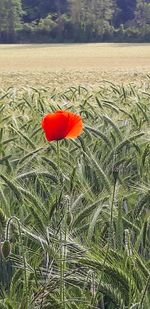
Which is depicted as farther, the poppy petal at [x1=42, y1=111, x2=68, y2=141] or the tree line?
the tree line

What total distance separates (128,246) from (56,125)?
0.34m

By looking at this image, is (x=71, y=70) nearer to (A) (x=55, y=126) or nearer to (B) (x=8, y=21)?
(A) (x=55, y=126)

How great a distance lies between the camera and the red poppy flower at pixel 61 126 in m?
1.37

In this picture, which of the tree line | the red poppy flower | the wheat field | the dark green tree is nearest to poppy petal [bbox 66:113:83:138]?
the red poppy flower

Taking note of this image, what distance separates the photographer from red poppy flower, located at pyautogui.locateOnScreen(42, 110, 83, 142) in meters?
1.37

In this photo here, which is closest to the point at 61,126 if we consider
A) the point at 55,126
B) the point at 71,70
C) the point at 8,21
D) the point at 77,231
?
the point at 55,126

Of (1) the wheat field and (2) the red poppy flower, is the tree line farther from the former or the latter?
(2) the red poppy flower

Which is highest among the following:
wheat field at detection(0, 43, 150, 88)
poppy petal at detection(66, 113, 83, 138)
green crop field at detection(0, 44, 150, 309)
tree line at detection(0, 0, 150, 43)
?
tree line at detection(0, 0, 150, 43)

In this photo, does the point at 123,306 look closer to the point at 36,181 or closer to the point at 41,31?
the point at 36,181

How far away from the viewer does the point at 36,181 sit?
212cm

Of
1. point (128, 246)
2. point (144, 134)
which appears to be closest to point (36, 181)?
point (144, 134)

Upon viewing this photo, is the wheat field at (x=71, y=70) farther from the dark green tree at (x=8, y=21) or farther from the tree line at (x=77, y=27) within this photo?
the dark green tree at (x=8, y=21)

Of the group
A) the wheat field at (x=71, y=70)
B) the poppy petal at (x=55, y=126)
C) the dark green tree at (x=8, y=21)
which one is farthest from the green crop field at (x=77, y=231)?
the dark green tree at (x=8, y=21)

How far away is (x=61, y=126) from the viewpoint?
4.55 feet
